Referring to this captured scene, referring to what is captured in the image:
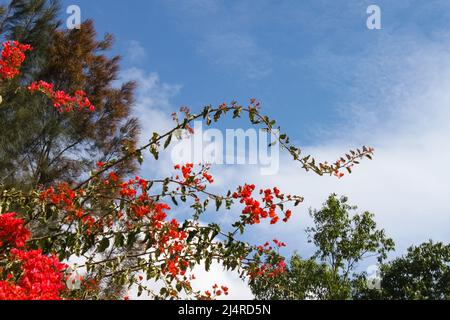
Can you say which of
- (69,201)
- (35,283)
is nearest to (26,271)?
(35,283)

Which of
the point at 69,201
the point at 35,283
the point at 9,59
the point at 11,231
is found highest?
the point at 9,59

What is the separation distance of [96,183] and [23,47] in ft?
5.33

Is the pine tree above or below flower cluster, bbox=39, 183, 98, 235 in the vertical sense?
above

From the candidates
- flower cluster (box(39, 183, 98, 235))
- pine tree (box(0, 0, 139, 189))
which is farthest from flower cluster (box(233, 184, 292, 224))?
pine tree (box(0, 0, 139, 189))

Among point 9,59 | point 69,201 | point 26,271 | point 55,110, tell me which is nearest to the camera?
point 26,271

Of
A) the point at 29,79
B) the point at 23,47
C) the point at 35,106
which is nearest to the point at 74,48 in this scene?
the point at 29,79

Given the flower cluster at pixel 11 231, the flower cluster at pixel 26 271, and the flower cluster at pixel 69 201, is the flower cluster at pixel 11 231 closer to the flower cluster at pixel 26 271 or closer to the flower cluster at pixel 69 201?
the flower cluster at pixel 26 271

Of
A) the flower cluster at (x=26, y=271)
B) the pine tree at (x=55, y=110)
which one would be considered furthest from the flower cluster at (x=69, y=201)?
the pine tree at (x=55, y=110)

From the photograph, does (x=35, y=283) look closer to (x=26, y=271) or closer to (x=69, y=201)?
(x=26, y=271)


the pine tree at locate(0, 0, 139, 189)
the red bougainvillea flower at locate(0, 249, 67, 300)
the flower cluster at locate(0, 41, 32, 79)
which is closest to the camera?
the red bougainvillea flower at locate(0, 249, 67, 300)

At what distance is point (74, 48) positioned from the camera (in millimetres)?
15359

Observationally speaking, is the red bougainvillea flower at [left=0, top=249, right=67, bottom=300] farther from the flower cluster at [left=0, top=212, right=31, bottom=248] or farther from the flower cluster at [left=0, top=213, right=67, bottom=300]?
the flower cluster at [left=0, top=212, right=31, bottom=248]
